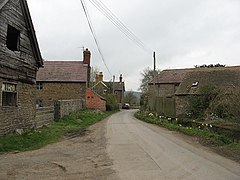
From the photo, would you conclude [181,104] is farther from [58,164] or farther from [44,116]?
[58,164]

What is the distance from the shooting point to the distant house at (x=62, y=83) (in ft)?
141

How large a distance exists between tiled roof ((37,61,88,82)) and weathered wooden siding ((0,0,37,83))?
24.9m

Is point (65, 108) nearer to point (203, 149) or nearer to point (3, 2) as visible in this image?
point (3, 2)

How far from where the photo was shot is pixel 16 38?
55.4 feet

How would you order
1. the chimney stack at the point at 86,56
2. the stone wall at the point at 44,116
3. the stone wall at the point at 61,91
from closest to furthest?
the stone wall at the point at 44,116 → the stone wall at the point at 61,91 → the chimney stack at the point at 86,56

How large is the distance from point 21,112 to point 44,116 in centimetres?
489

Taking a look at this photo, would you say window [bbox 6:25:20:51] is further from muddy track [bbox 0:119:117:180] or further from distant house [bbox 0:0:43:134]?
muddy track [bbox 0:119:117:180]

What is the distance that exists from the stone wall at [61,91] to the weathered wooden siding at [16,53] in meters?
24.2

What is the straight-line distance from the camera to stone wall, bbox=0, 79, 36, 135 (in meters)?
14.2

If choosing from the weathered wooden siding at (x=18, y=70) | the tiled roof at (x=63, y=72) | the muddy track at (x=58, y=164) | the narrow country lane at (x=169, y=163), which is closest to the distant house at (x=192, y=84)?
the tiled roof at (x=63, y=72)

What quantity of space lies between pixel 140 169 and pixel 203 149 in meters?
5.38

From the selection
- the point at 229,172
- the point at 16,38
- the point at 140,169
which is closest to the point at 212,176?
the point at 229,172

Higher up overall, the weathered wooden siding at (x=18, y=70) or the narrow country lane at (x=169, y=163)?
the weathered wooden siding at (x=18, y=70)

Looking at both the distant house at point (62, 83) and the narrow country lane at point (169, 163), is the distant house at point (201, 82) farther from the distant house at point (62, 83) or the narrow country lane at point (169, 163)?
the narrow country lane at point (169, 163)
